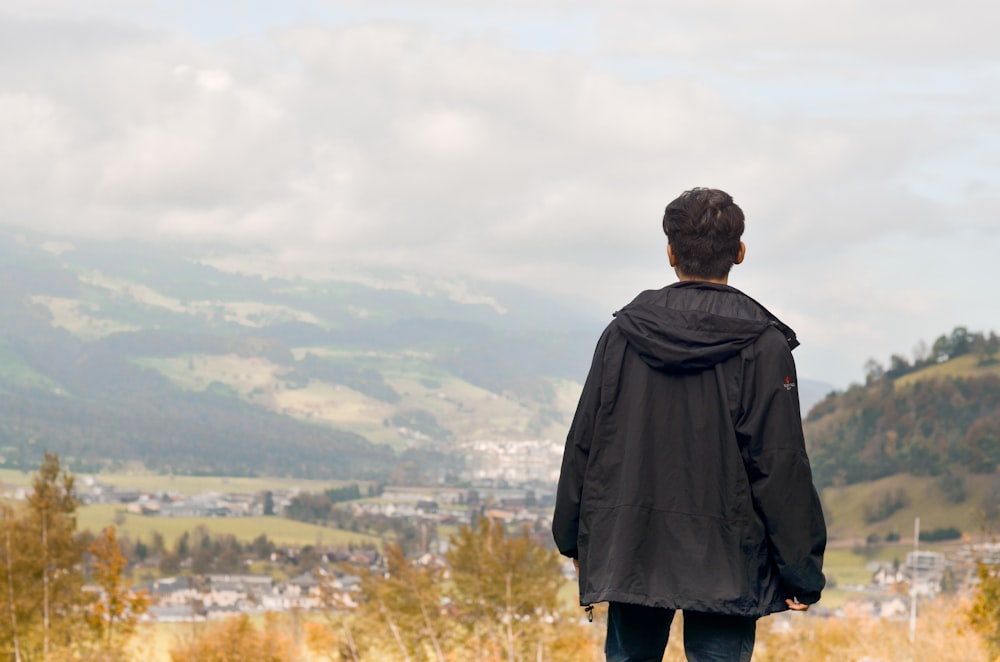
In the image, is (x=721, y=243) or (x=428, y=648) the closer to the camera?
(x=721, y=243)

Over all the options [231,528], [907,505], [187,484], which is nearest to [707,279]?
[231,528]

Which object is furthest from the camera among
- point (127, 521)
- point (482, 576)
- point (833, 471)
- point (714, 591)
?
point (833, 471)

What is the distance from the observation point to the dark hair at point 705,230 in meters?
4.56

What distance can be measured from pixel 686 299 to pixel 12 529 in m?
28.1

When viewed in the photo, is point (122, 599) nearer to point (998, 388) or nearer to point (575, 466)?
point (575, 466)

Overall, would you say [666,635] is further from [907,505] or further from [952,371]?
[952,371]

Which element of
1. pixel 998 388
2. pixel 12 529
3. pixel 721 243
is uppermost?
pixel 998 388

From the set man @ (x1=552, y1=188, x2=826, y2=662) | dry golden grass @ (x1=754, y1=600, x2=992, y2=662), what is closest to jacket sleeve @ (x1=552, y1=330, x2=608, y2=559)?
man @ (x1=552, y1=188, x2=826, y2=662)

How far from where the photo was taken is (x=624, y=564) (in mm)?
4434

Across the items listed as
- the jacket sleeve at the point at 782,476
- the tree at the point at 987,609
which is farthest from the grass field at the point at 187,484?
the jacket sleeve at the point at 782,476

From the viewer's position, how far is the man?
438 cm

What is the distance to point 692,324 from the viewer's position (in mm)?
4449

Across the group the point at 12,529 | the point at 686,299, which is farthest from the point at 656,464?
the point at 12,529

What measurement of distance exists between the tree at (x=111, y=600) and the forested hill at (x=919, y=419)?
97.4 meters
